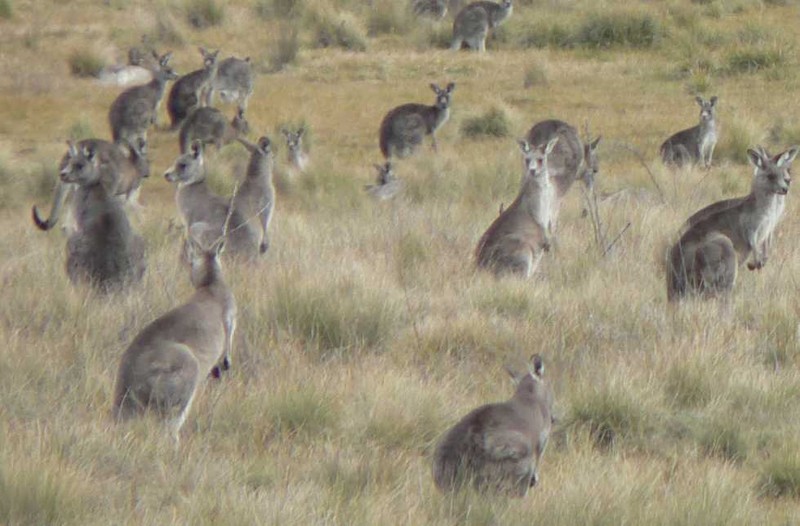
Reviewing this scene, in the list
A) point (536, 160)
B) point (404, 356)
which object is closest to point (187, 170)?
point (536, 160)

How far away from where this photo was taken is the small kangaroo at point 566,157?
12.2m

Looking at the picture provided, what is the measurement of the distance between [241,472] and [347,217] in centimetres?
671

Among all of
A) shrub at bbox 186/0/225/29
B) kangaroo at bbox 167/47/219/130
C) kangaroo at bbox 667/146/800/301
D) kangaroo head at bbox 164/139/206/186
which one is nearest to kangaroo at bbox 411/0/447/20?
shrub at bbox 186/0/225/29

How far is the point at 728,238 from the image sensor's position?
29.1ft

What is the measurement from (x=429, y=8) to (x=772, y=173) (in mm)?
15900

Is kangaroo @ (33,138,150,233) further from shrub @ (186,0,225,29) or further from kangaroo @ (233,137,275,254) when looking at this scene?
shrub @ (186,0,225,29)

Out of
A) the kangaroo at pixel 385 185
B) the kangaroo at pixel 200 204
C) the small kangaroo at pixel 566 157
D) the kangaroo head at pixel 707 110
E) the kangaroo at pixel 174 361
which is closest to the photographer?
the kangaroo at pixel 174 361

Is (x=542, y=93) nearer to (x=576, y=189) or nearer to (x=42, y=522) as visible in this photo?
(x=576, y=189)

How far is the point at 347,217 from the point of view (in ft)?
40.5

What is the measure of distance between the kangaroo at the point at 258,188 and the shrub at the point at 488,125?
6.08 m

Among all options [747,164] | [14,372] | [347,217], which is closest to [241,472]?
[14,372]

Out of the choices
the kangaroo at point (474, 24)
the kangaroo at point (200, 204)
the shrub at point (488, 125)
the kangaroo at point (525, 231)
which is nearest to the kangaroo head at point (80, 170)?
the kangaroo at point (200, 204)

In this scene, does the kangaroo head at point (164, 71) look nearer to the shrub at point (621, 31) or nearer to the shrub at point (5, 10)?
the shrub at point (5, 10)

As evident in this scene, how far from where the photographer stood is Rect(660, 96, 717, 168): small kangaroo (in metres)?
14.9
